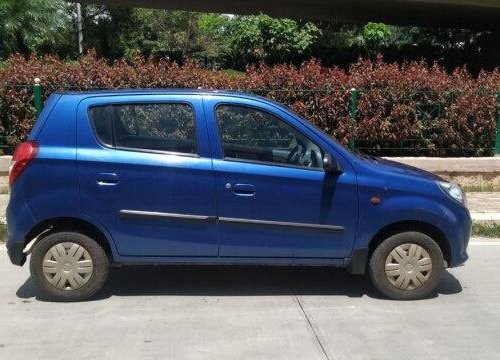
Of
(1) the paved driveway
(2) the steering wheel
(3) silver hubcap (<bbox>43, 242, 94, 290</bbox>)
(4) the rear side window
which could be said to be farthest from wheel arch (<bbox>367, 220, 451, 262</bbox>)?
(3) silver hubcap (<bbox>43, 242, 94, 290</bbox>)

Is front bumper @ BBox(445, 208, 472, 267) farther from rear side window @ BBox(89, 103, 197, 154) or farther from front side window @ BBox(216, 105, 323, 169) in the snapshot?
rear side window @ BBox(89, 103, 197, 154)

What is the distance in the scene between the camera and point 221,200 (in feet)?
16.1

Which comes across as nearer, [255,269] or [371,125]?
[255,269]

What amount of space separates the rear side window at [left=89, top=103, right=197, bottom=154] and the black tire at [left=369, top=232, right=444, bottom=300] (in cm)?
178

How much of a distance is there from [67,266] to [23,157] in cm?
95

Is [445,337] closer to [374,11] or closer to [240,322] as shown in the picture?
[240,322]

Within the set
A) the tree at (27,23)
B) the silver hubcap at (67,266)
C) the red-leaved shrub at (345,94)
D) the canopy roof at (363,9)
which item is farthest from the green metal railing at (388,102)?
the tree at (27,23)

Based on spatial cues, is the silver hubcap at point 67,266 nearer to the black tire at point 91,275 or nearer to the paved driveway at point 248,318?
the black tire at point 91,275

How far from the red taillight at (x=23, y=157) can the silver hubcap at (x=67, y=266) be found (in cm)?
66

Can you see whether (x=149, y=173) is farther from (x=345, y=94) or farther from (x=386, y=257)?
(x=345, y=94)

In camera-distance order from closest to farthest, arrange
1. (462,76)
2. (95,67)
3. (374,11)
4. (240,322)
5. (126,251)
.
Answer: (240,322) → (126,251) → (95,67) → (462,76) → (374,11)

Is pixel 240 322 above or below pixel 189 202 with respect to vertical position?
below

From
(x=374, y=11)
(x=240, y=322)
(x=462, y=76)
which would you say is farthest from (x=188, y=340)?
(x=374, y=11)

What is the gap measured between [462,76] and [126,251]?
27.8 ft
